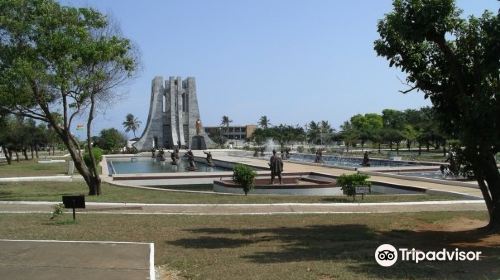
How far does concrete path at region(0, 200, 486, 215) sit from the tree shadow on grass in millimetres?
3256

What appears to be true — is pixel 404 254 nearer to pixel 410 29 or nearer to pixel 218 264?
pixel 218 264

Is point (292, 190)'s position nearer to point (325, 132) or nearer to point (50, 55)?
point (50, 55)

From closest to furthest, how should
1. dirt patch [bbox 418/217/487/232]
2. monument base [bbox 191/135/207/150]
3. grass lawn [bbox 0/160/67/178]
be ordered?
dirt patch [bbox 418/217/487/232] < grass lawn [bbox 0/160/67/178] < monument base [bbox 191/135/207/150]

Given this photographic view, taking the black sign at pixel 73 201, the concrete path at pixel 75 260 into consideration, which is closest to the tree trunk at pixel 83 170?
the black sign at pixel 73 201

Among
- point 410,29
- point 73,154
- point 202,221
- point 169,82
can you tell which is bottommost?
point 202,221

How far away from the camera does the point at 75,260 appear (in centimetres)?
822

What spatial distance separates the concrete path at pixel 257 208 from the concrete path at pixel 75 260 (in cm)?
575

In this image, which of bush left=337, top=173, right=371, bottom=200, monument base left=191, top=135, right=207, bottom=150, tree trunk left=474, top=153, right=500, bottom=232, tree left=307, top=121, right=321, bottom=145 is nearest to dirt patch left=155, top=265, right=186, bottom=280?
tree trunk left=474, top=153, right=500, bottom=232

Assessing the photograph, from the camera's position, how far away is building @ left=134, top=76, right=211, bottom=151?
104 metres

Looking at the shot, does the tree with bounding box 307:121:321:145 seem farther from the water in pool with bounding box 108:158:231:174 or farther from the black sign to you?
the black sign

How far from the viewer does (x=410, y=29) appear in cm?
1002

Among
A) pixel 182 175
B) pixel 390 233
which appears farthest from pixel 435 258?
pixel 182 175

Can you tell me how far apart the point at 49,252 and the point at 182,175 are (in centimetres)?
2102

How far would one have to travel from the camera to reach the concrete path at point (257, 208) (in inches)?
600
